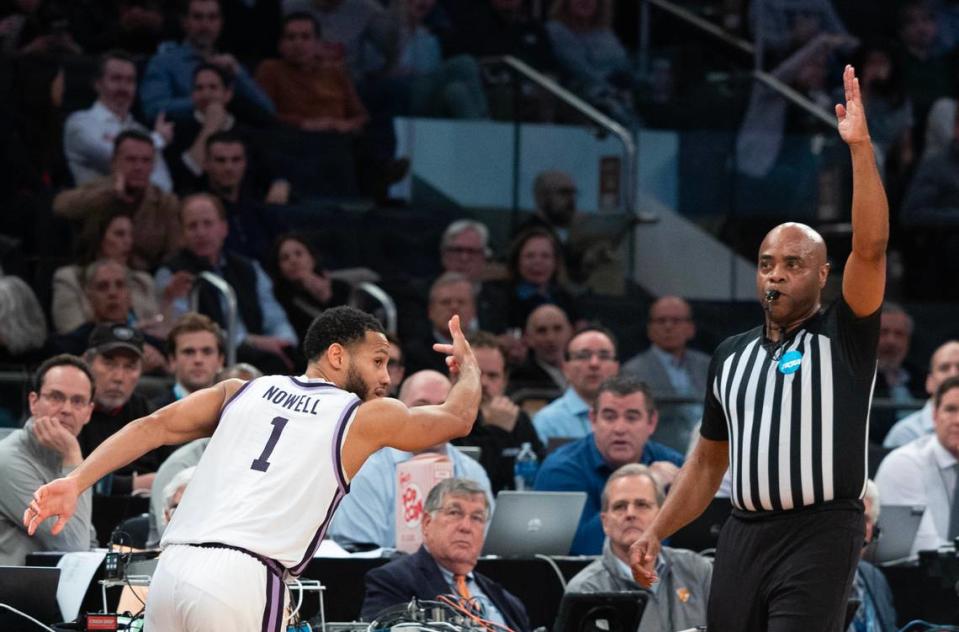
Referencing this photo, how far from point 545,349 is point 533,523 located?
11.7 ft

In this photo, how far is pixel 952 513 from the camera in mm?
9320

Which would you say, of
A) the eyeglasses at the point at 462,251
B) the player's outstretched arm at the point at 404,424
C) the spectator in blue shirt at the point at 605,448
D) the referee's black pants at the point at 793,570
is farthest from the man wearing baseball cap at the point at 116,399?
the referee's black pants at the point at 793,570

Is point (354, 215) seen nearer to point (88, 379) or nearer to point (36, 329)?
point (36, 329)

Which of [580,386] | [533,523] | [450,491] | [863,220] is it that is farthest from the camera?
[580,386]

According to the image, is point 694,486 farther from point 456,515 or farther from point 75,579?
point 75,579

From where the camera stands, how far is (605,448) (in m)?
8.97

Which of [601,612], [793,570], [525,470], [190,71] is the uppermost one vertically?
[190,71]

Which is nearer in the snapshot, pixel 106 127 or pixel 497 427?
pixel 497 427

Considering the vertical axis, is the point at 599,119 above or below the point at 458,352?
above

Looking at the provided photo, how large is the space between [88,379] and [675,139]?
21.2 ft

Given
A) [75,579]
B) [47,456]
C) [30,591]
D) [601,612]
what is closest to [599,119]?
[47,456]

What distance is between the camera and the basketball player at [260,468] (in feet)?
17.0

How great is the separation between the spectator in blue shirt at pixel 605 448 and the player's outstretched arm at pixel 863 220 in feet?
11.8

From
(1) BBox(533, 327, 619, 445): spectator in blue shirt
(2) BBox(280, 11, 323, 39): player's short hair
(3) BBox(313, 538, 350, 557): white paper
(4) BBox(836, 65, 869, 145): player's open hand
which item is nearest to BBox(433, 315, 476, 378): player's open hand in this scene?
(4) BBox(836, 65, 869, 145): player's open hand
